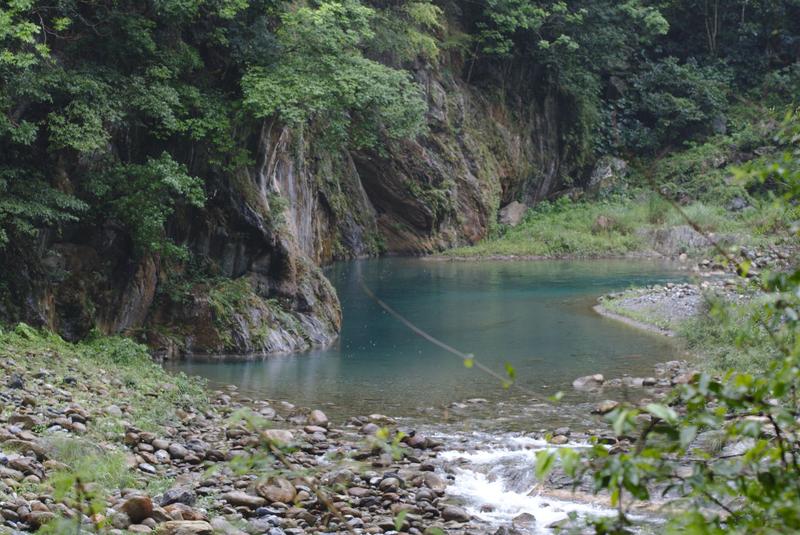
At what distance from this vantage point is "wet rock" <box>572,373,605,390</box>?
47.6 ft

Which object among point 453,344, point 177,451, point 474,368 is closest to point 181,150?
point 453,344

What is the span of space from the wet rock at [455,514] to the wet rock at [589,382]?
21.6 feet

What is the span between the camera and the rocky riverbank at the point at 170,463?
6.44 metres

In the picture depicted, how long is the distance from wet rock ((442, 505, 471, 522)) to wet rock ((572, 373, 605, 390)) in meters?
6.57

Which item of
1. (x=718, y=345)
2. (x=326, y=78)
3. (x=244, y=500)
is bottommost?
(x=244, y=500)

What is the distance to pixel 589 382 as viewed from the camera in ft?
48.2

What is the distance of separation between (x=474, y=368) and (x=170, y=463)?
8.40 m

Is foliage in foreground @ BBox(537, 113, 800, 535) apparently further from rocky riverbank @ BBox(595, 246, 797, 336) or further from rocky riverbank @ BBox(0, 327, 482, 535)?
rocky riverbank @ BBox(595, 246, 797, 336)

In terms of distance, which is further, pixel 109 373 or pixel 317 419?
pixel 109 373

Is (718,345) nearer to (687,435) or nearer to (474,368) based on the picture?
(474,368)

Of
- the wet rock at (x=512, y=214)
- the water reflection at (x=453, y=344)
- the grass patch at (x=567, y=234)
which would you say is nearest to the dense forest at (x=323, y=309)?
the water reflection at (x=453, y=344)

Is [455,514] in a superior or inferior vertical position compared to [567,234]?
inferior

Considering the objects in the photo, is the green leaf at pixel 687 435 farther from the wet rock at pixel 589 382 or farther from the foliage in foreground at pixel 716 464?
the wet rock at pixel 589 382

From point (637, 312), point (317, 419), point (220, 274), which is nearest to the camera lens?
point (317, 419)
